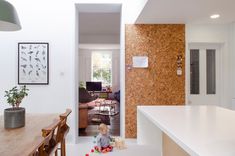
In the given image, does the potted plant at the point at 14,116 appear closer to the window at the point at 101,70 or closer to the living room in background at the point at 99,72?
the living room in background at the point at 99,72

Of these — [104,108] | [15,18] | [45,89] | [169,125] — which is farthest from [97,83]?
[169,125]

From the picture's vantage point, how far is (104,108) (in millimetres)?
7742

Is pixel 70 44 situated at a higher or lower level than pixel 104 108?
higher

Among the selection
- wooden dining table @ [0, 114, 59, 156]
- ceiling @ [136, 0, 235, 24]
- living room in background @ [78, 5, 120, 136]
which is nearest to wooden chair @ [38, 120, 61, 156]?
wooden dining table @ [0, 114, 59, 156]

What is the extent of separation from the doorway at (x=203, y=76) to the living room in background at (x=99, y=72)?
77.2 inches

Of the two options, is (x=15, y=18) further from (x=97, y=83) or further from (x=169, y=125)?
(x=97, y=83)

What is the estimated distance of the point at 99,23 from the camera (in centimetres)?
664

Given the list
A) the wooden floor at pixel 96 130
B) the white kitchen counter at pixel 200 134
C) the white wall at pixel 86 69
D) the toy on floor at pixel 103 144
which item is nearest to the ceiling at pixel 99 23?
the white wall at pixel 86 69

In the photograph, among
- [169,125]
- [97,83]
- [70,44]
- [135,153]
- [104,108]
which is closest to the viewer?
[169,125]

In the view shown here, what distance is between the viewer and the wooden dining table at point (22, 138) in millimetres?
1451

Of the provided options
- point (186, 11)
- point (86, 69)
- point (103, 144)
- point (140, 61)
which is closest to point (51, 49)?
point (140, 61)

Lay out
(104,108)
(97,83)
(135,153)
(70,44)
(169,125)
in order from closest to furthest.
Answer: (169,125)
(135,153)
(70,44)
(104,108)
(97,83)

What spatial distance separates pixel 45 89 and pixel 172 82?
2.59 metres

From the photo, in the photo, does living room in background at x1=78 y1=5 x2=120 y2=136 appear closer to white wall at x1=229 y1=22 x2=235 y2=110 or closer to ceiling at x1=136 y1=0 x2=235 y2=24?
ceiling at x1=136 y1=0 x2=235 y2=24
